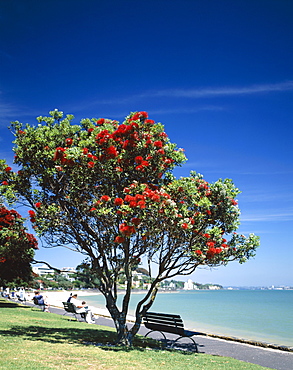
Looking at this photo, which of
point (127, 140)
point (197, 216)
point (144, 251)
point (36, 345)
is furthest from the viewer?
point (144, 251)

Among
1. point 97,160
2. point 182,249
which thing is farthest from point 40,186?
point 182,249

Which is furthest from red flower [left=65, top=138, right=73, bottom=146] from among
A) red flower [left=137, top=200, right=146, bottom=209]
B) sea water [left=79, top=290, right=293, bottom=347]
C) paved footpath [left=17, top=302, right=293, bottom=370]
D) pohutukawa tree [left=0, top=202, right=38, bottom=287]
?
sea water [left=79, top=290, right=293, bottom=347]

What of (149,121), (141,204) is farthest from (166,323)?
(149,121)

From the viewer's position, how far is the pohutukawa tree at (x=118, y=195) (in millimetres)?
A: 10273

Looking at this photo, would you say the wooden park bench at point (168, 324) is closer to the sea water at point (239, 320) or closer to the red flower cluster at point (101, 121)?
the red flower cluster at point (101, 121)

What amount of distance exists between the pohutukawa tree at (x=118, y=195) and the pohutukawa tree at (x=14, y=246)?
8.90 feet

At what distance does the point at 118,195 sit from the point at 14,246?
677cm

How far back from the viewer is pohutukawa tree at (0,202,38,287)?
48.1 feet

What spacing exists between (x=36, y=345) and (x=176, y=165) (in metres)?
6.57

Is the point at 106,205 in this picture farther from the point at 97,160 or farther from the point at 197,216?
the point at 197,216

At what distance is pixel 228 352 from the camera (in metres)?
11.6

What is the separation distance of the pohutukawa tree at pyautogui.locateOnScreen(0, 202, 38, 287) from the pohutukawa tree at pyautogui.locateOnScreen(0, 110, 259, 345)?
2714 millimetres

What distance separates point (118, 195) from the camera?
1139cm

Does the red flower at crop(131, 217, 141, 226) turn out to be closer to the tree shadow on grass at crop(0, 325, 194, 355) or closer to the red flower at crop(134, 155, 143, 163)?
the red flower at crop(134, 155, 143, 163)
